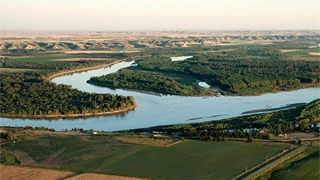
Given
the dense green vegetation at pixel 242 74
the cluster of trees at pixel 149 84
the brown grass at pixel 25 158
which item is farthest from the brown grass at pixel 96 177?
the dense green vegetation at pixel 242 74

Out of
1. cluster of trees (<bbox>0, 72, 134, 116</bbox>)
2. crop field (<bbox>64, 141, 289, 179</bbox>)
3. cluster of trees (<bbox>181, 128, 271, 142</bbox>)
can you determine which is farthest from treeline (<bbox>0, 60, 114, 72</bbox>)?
crop field (<bbox>64, 141, 289, 179</bbox>)

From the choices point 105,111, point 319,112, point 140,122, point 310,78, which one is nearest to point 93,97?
point 105,111

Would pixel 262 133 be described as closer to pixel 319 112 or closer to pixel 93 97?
pixel 319 112

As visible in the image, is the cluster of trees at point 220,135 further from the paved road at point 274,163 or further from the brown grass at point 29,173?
the brown grass at point 29,173

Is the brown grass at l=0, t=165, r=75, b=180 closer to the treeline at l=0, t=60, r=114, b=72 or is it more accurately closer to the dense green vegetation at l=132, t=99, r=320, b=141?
the dense green vegetation at l=132, t=99, r=320, b=141

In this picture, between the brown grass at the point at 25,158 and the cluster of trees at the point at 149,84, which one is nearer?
the brown grass at the point at 25,158

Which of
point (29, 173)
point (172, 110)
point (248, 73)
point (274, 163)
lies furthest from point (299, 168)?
point (248, 73)
